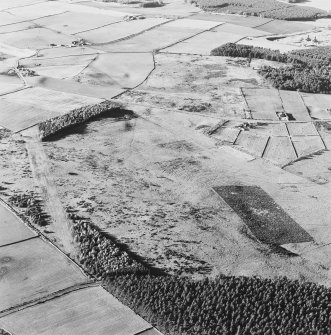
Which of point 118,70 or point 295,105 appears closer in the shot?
point 295,105

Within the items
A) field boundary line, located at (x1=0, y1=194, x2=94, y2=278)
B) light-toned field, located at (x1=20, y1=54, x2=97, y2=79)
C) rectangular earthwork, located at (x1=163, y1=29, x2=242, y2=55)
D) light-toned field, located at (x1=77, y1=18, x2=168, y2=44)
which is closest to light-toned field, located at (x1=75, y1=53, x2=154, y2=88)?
light-toned field, located at (x1=20, y1=54, x2=97, y2=79)

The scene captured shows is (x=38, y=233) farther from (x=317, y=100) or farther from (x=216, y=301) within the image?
(x=317, y=100)

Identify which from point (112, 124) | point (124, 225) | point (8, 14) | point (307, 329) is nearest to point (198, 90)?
point (112, 124)

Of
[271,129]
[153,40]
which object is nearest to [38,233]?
[271,129]

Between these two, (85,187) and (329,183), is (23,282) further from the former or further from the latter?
(329,183)

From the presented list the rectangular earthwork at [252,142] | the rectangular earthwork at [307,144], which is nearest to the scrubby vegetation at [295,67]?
the rectangular earthwork at [307,144]
